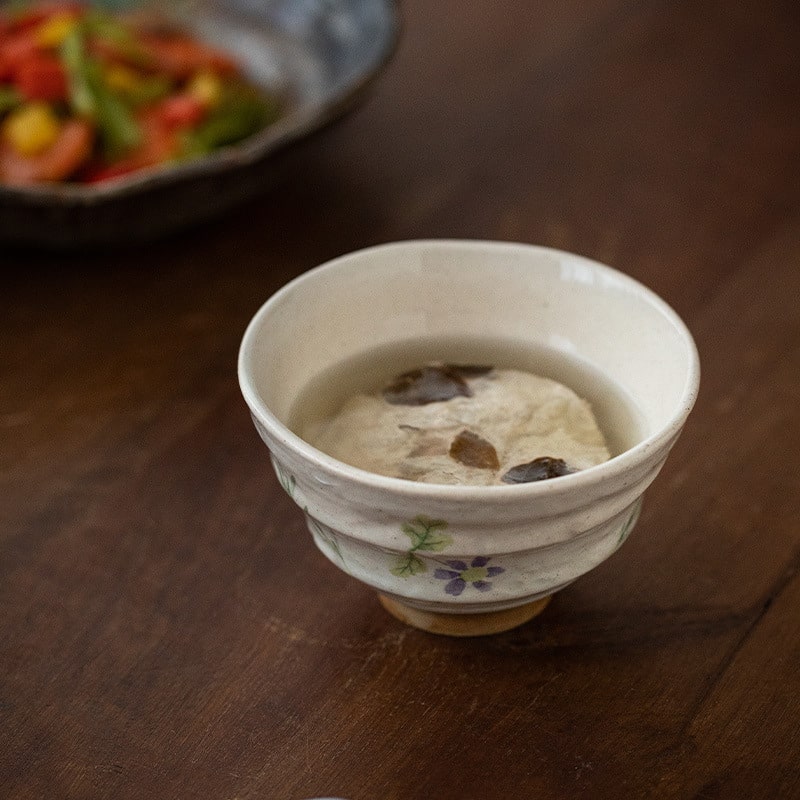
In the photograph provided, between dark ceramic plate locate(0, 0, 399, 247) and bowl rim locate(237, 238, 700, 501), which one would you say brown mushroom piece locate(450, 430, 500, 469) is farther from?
dark ceramic plate locate(0, 0, 399, 247)

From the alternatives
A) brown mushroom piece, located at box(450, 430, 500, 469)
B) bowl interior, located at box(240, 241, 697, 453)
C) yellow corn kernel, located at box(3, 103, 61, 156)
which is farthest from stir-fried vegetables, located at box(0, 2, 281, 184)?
brown mushroom piece, located at box(450, 430, 500, 469)

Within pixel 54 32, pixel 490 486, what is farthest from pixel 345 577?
pixel 54 32

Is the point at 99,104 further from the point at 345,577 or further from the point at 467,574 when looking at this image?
the point at 467,574

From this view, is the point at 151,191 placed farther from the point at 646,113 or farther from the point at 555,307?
the point at 646,113

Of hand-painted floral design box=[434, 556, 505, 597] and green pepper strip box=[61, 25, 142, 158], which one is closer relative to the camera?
hand-painted floral design box=[434, 556, 505, 597]

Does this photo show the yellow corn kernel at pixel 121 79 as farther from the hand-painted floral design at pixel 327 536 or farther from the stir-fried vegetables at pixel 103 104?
the hand-painted floral design at pixel 327 536
